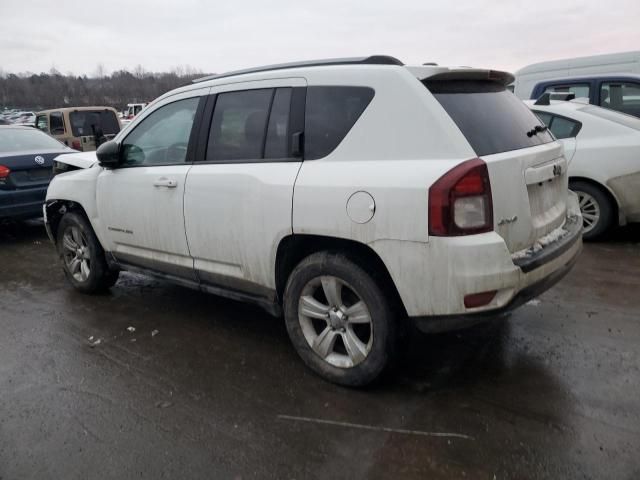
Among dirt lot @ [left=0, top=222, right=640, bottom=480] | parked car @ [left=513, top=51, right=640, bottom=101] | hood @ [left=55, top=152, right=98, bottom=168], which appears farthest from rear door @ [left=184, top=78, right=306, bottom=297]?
parked car @ [left=513, top=51, right=640, bottom=101]

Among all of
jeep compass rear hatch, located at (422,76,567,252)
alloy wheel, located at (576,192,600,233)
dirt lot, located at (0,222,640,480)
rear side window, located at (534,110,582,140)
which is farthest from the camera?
rear side window, located at (534,110,582,140)

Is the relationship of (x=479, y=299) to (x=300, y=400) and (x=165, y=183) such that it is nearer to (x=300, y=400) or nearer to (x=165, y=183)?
(x=300, y=400)

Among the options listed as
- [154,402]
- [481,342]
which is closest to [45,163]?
[154,402]

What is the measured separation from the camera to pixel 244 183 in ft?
10.5

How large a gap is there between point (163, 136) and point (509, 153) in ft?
8.47

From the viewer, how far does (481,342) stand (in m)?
3.52

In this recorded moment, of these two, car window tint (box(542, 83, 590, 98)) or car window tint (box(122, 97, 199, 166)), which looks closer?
car window tint (box(122, 97, 199, 166))

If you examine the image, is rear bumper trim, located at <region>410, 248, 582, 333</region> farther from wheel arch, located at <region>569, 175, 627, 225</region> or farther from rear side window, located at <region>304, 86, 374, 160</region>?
wheel arch, located at <region>569, 175, 627, 225</region>

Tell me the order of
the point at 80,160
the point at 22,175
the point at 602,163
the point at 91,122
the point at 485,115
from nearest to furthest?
1. the point at 485,115
2. the point at 80,160
3. the point at 602,163
4. the point at 22,175
5. the point at 91,122

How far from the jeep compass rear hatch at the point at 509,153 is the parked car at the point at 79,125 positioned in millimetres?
10994

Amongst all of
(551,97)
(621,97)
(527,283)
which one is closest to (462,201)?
(527,283)

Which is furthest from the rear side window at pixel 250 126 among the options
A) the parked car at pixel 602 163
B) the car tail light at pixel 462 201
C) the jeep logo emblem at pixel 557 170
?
the parked car at pixel 602 163

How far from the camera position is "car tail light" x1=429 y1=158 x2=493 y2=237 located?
2.44m

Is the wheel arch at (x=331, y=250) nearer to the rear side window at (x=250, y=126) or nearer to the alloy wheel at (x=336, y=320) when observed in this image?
the alloy wheel at (x=336, y=320)
